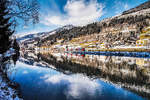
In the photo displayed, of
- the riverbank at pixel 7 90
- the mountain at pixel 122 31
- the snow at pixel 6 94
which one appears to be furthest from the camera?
the mountain at pixel 122 31

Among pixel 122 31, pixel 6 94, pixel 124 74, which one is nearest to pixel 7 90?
pixel 6 94

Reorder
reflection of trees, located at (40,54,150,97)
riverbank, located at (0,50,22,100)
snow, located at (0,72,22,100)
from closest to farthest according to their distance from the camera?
snow, located at (0,72,22,100)
riverbank, located at (0,50,22,100)
reflection of trees, located at (40,54,150,97)

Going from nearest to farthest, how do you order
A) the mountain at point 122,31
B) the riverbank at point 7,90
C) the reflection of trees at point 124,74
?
the riverbank at point 7,90 → the reflection of trees at point 124,74 → the mountain at point 122,31

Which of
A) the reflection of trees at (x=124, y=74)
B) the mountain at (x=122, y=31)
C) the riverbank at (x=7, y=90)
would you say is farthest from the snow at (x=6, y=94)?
the mountain at (x=122, y=31)

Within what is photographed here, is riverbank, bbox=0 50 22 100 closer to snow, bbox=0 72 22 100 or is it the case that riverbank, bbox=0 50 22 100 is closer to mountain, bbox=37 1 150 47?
snow, bbox=0 72 22 100

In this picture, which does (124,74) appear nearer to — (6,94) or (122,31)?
(6,94)

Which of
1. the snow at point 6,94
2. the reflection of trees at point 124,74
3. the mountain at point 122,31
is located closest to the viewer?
the snow at point 6,94

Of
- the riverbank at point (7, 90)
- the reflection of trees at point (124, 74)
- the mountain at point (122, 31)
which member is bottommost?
the reflection of trees at point (124, 74)

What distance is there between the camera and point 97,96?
11250mm

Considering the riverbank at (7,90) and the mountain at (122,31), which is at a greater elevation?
the mountain at (122,31)

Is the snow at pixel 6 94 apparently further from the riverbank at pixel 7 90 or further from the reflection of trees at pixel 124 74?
the reflection of trees at pixel 124 74

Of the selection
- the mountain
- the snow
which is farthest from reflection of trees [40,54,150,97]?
the mountain

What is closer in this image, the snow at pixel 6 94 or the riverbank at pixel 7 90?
the snow at pixel 6 94

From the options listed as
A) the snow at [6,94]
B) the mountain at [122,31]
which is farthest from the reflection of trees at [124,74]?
the mountain at [122,31]
